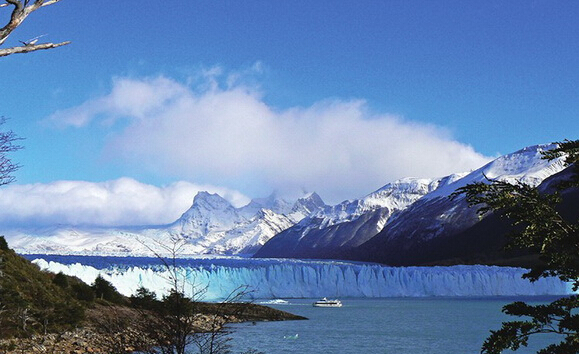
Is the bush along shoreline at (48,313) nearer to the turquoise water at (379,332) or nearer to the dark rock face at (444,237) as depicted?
the turquoise water at (379,332)

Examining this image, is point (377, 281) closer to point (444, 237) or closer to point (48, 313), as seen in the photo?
point (48, 313)

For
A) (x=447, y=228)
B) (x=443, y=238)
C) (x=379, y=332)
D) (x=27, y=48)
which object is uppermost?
(x=447, y=228)

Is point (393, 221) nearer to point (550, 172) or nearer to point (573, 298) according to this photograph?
point (550, 172)

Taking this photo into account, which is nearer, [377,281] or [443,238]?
[377,281]

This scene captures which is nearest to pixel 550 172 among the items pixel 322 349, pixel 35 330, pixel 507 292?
pixel 507 292

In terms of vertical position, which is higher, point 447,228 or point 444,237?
point 447,228

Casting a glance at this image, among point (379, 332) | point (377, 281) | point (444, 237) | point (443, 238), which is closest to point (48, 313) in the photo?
point (379, 332)

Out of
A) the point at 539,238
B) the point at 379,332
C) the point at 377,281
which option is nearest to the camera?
the point at 539,238

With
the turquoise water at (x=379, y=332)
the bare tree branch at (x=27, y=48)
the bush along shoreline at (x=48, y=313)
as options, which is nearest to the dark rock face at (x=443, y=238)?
the turquoise water at (x=379, y=332)

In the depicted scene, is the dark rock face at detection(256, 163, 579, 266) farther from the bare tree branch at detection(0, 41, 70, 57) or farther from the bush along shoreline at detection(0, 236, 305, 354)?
the bare tree branch at detection(0, 41, 70, 57)
